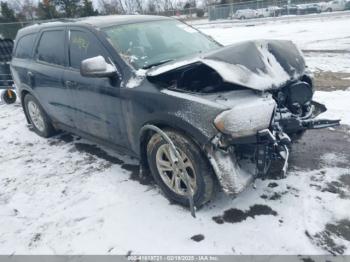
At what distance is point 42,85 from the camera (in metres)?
4.75

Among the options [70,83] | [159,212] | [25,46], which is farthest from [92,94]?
[25,46]

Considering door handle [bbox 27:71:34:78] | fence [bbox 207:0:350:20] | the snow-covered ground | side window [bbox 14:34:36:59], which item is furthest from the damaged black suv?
fence [bbox 207:0:350:20]

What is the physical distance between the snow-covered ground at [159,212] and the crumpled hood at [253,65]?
3.84 feet

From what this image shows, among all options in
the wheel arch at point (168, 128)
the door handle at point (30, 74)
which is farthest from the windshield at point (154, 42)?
the door handle at point (30, 74)

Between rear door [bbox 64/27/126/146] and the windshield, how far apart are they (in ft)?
0.78

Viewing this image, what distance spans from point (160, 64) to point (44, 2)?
1453 inches

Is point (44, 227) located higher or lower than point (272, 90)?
lower

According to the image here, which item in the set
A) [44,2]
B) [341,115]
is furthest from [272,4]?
[341,115]

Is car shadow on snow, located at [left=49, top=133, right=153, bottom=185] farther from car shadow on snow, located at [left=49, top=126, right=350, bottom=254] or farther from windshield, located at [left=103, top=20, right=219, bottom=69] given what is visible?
windshield, located at [left=103, top=20, right=219, bottom=69]

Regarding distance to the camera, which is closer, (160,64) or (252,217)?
(252,217)

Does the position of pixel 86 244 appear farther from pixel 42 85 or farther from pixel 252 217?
pixel 42 85

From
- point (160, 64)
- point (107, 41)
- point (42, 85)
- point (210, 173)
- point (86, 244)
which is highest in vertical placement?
point (107, 41)

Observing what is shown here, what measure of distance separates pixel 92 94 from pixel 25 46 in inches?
87.5

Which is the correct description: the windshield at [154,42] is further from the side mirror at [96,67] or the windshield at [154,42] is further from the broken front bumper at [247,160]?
the broken front bumper at [247,160]
